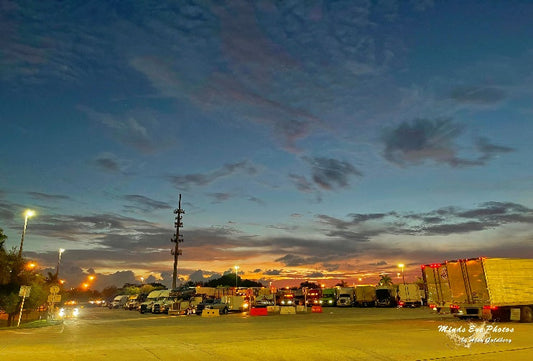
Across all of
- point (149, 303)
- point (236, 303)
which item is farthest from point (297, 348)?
point (149, 303)

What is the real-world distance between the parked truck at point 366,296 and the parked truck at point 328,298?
17.0 feet

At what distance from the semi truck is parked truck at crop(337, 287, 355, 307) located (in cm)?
3601

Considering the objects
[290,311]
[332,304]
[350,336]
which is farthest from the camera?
[332,304]

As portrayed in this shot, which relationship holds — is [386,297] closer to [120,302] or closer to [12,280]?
[12,280]

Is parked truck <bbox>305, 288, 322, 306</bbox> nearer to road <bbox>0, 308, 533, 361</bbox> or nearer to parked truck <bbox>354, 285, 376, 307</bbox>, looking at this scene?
parked truck <bbox>354, 285, 376, 307</bbox>

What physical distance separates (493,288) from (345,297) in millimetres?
39779

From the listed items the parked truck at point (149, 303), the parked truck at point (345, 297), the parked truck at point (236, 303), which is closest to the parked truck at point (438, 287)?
the parked truck at point (236, 303)

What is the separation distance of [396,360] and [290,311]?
96.5 ft

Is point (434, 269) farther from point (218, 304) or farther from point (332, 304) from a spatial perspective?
point (332, 304)

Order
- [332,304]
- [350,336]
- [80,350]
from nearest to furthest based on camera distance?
1. [80,350]
2. [350,336]
3. [332,304]

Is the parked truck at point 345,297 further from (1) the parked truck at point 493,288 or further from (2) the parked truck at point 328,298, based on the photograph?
(1) the parked truck at point 493,288

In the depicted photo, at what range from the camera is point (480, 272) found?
19.7 m

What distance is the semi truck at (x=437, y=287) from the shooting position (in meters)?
21.5

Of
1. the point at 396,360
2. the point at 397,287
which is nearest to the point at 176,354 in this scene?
the point at 396,360
